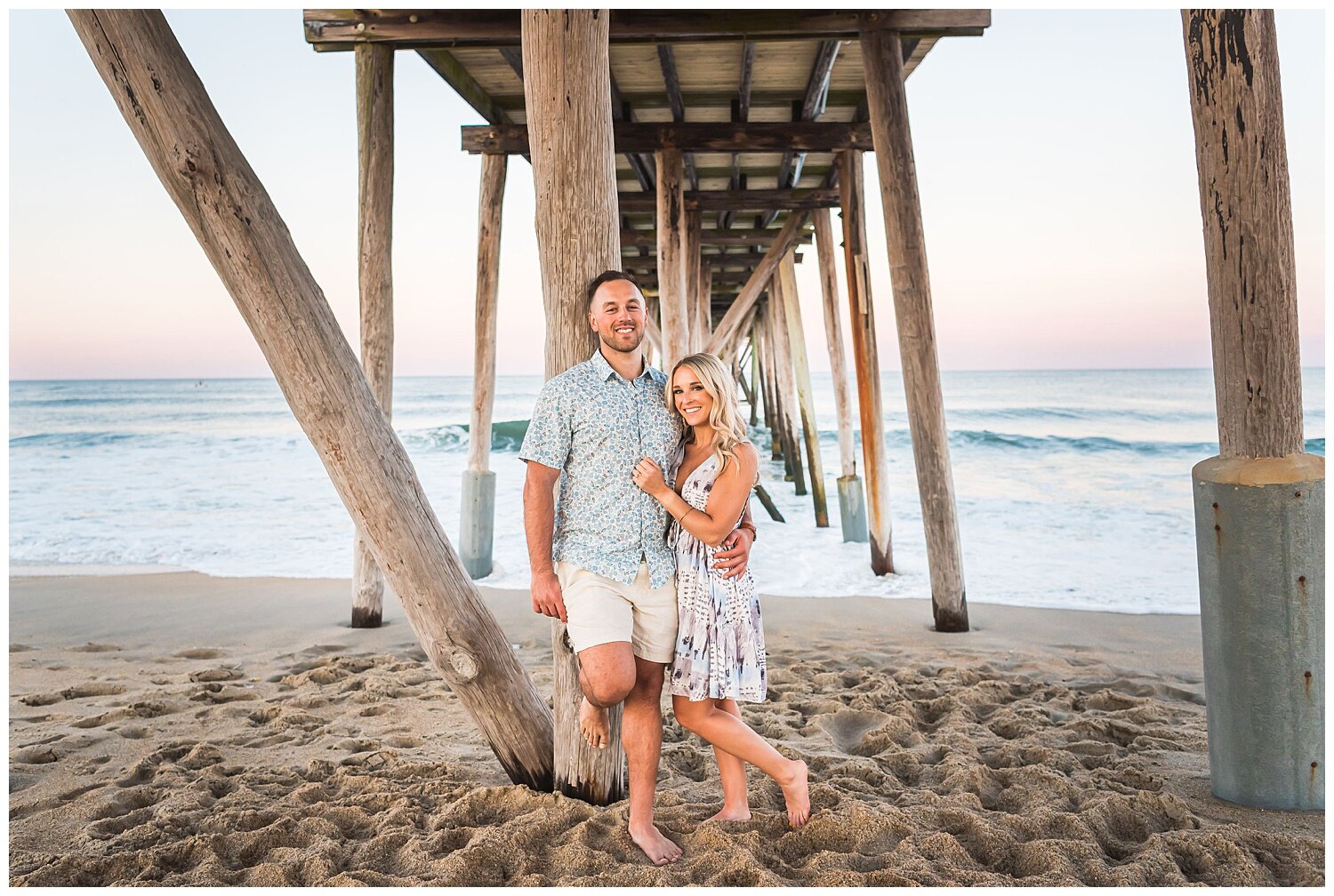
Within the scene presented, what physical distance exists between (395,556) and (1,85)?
1.57 m

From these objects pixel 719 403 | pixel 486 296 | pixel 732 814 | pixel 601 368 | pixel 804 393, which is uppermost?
pixel 486 296

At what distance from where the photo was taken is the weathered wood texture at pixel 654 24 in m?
5.10

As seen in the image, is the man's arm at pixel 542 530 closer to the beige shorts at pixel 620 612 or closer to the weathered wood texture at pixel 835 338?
the beige shorts at pixel 620 612

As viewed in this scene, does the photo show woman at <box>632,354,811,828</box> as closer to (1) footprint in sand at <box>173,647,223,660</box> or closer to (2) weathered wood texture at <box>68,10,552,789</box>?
(2) weathered wood texture at <box>68,10,552,789</box>

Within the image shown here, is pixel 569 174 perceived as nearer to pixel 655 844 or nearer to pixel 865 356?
pixel 655 844

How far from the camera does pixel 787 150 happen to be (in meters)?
7.16

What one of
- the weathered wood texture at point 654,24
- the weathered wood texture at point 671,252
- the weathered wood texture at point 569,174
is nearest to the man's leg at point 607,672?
the weathered wood texture at point 569,174

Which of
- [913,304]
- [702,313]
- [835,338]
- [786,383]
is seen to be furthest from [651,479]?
[786,383]

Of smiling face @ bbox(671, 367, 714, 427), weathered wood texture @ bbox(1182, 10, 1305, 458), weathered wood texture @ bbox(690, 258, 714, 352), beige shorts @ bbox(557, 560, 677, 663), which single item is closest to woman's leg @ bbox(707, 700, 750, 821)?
beige shorts @ bbox(557, 560, 677, 663)

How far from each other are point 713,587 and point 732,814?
678mm

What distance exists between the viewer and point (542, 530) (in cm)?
247

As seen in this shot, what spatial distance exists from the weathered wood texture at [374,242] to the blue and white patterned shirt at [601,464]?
120 inches

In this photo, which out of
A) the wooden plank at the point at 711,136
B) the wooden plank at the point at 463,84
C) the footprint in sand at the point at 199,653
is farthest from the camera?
the wooden plank at the point at 711,136

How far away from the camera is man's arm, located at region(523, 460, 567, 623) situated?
97.1 inches
